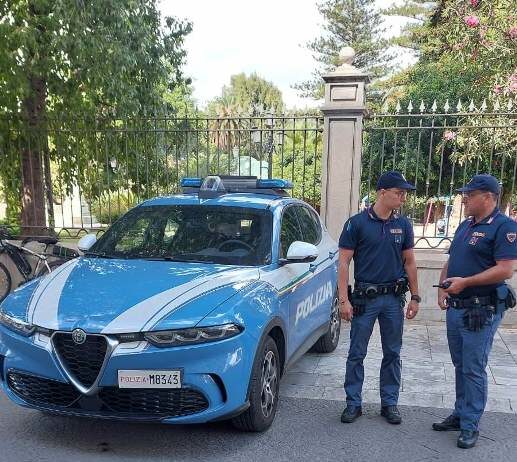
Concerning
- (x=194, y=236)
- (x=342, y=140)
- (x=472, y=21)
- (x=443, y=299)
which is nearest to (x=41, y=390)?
(x=194, y=236)

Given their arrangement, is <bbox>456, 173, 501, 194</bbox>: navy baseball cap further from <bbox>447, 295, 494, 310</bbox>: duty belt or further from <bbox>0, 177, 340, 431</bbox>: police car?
<bbox>0, 177, 340, 431</bbox>: police car

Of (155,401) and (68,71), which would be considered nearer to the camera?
(155,401)

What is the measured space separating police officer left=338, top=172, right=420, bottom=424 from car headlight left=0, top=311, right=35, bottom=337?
6.61 feet

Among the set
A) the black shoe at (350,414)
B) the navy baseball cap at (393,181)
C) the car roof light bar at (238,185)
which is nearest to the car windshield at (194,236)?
the car roof light bar at (238,185)

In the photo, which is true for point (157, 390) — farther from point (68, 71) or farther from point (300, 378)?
point (68, 71)

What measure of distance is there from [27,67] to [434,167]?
1340 centimetres

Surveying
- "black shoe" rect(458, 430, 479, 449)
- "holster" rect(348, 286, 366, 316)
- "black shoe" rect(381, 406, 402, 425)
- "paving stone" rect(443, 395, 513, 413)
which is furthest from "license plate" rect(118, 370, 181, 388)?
"paving stone" rect(443, 395, 513, 413)

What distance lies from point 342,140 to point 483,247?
3.74m

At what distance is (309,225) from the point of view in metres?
5.02

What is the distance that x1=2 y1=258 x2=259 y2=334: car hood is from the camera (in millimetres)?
2986

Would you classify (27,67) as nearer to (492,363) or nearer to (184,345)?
(184,345)

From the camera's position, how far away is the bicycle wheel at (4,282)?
7254mm

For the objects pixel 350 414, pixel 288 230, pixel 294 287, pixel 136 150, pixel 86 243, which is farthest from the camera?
pixel 136 150

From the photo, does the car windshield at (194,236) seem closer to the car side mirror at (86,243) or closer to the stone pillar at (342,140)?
the car side mirror at (86,243)
